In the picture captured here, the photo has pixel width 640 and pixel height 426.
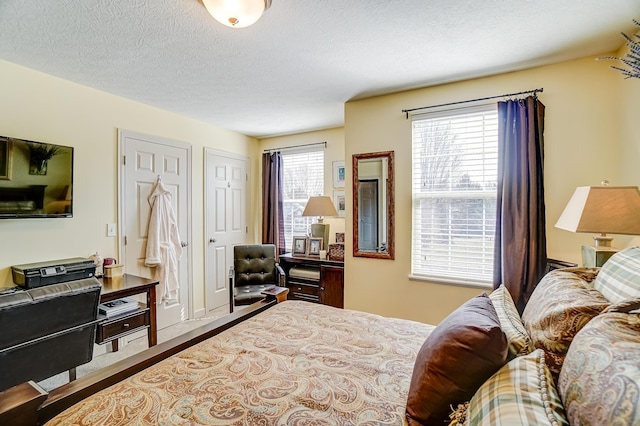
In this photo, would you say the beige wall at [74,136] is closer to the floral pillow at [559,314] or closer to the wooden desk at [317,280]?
the wooden desk at [317,280]

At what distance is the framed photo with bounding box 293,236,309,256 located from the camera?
399 cm

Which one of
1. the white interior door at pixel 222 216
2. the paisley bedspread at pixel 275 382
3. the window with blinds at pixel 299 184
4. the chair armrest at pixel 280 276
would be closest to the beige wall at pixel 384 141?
the white interior door at pixel 222 216

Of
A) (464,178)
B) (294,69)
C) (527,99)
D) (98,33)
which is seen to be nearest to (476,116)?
(527,99)

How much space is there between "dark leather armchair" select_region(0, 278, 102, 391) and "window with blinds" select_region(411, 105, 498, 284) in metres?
2.64

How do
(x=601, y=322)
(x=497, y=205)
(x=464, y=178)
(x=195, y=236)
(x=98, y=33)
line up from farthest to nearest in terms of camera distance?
(x=195, y=236) → (x=464, y=178) → (x=497, y=205) → (x=98, y=33) → (x=601, y=322)

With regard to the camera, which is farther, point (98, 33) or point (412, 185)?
point (412, 185)

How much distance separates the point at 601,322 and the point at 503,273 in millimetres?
1815

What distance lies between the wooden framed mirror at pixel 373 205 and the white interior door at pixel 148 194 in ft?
6.99

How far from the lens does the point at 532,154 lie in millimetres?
2352

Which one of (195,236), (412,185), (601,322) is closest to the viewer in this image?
(601,322)

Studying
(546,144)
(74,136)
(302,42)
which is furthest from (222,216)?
(546,144)

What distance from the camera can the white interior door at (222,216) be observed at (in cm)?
409

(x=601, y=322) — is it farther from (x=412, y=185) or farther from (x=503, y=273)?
(x=412, y=185)

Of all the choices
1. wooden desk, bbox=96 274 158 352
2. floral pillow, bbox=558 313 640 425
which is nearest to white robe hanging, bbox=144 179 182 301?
wooden desk, bbox=96 274 158 352
